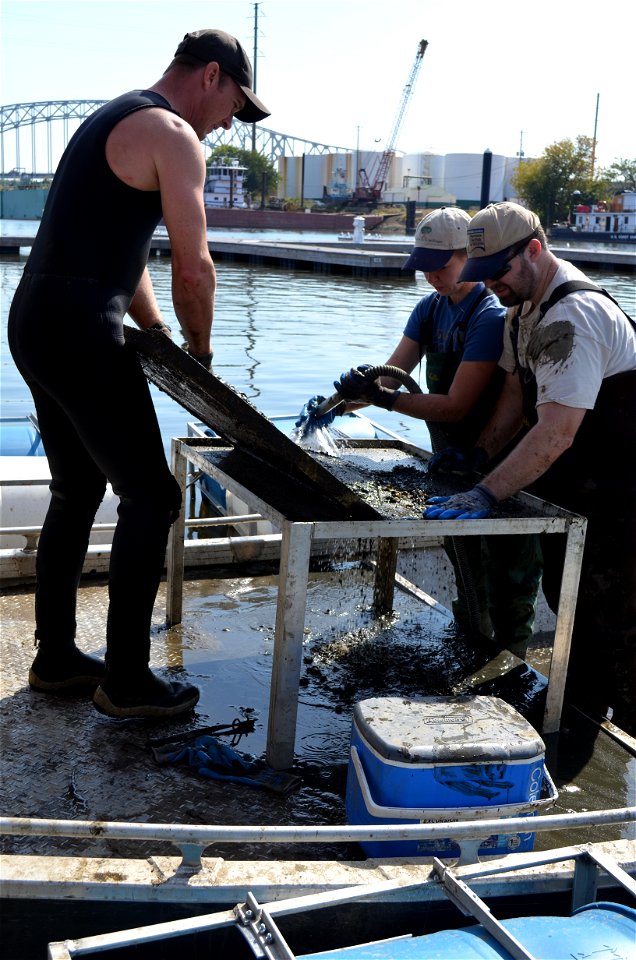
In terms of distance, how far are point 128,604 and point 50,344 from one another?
0.90 metres

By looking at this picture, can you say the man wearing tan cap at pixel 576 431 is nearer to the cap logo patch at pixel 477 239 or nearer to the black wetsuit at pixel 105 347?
the cap logo patch at pixel 477 239

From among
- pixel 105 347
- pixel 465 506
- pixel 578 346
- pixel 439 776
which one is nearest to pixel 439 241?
pixel 578 346

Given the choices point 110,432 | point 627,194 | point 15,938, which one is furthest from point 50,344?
point 627,194

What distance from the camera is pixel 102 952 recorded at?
1.97 metres

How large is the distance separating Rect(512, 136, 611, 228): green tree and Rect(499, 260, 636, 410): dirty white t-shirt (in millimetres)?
88838

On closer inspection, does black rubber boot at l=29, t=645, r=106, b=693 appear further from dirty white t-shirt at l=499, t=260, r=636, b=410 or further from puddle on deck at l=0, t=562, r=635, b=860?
dirty white t-shirt at l=499, t=260, r=636, b=410

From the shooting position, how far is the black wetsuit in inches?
116

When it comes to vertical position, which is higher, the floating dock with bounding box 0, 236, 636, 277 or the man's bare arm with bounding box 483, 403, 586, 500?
the floating dock with bounding box 0, 236, 636, 277

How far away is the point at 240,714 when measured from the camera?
11.3ft

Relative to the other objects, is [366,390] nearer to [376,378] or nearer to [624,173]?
[376,378]

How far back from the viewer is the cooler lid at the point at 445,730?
255cm

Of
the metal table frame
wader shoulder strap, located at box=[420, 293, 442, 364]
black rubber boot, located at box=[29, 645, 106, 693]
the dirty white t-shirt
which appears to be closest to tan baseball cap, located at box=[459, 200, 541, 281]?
the dirty white t-shirt

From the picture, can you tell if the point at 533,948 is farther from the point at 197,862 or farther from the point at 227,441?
the point at 227,441

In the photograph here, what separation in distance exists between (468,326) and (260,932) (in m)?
2.79
